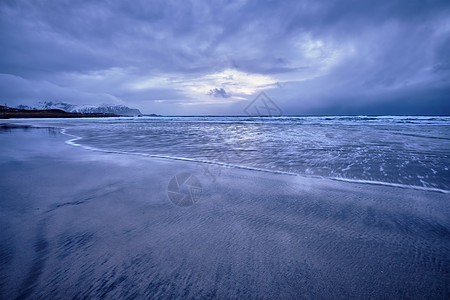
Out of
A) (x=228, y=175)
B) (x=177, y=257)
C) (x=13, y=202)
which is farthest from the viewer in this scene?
(x=228, y=175)

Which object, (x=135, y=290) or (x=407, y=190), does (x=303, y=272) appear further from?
(x=407, y=190)

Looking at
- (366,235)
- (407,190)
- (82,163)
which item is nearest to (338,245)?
(366,235)

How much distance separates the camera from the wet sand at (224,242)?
1.28m

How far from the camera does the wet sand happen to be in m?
1.28

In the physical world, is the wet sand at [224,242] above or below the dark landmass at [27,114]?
below

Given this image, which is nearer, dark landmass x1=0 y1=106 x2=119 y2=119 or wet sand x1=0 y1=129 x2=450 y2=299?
wet sand x1=0 y1=129 x2=450 y2=299

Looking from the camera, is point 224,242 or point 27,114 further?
point 27,114

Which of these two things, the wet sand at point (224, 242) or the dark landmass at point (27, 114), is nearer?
the wet sand at point (224, 242)

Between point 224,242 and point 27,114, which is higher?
point 27,114

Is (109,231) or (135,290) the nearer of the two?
(135,290)

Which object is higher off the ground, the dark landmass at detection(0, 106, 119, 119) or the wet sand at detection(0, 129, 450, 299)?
the dark landmass at detection(0, 106, 119, 119)

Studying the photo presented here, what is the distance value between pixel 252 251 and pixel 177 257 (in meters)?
0.61

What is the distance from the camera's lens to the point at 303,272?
1399 mm

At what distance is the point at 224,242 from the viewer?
1.73 metres
